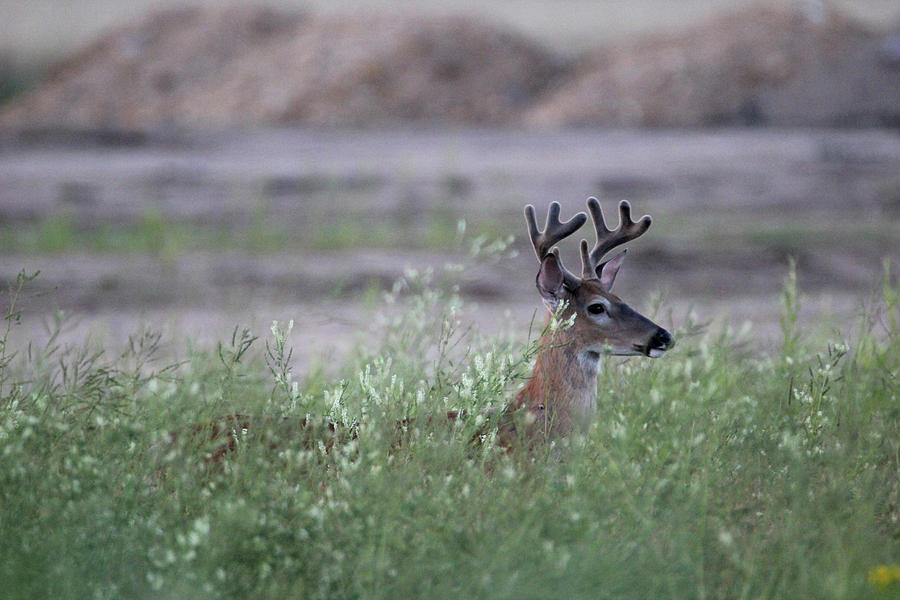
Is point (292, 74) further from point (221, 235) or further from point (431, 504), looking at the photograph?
point (431, 504)

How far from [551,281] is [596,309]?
25 cm

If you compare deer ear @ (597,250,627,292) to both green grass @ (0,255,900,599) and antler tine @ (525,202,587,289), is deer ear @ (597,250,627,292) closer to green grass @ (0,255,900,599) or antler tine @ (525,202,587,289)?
antler tine @ (525,202,587,289)

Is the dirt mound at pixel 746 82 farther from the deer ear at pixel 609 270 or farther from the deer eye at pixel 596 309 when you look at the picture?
the deer eye at pixel 596 309

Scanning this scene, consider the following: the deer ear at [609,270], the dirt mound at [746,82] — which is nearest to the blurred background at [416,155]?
the dirt mound at [746,82]

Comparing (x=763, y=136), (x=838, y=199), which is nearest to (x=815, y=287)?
(x=838, y=199)

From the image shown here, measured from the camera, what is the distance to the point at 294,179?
664 inches

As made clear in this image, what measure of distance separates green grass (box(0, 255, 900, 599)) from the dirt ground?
4.04m

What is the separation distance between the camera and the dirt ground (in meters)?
11.5

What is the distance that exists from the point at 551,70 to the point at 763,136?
13.4 ft

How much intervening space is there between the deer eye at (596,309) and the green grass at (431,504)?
2.41ft

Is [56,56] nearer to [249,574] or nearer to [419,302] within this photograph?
[419,302]

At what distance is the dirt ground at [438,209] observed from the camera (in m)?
11.5

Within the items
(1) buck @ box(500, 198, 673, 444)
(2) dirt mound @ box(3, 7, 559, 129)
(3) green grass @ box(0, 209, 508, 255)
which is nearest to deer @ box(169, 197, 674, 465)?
(1) buck @ box(500, 198, 673, 444)

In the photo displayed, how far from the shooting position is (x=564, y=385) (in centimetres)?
605
